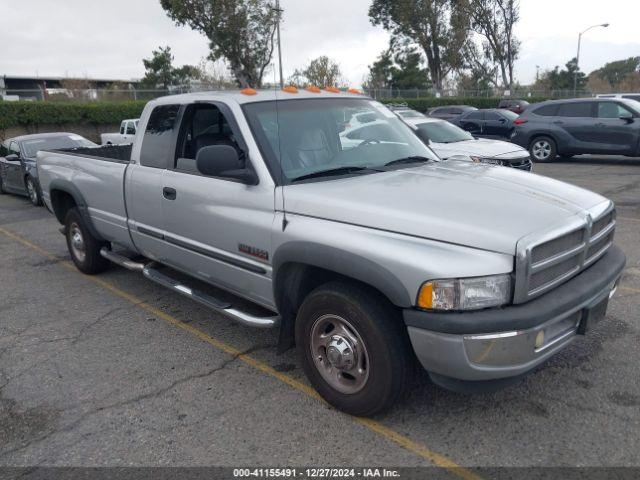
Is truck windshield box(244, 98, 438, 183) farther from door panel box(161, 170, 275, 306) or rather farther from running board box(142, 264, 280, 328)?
running board box(142, 264, 280, 328)

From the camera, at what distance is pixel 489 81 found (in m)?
48.6

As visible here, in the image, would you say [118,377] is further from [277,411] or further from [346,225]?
[346,225]

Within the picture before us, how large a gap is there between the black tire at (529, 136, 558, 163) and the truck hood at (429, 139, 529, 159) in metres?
5.14

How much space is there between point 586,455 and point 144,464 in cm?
231

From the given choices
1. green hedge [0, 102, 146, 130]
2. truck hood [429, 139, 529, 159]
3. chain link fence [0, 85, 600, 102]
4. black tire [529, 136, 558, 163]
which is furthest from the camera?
chain link fence [0, 85, 600, 102]

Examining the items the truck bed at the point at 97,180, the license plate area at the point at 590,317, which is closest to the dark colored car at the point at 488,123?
the truck bed at the point at 97,180

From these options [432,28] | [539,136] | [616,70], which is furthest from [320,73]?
[616,70]

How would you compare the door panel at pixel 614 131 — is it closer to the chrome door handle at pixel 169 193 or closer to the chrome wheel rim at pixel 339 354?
the chrome door handle at pixel 169 193

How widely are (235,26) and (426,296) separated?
32071mm

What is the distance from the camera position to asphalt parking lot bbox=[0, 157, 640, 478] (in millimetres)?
3016

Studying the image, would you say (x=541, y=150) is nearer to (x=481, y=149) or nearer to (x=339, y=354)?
(x=481, y=149)

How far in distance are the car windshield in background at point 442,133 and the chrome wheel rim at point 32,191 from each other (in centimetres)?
794

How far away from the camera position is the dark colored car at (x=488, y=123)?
761 inches

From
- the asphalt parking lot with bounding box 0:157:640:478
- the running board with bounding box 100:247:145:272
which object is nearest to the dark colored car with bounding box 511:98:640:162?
the asphalt parking lot with bounding box 0:157:640:478
